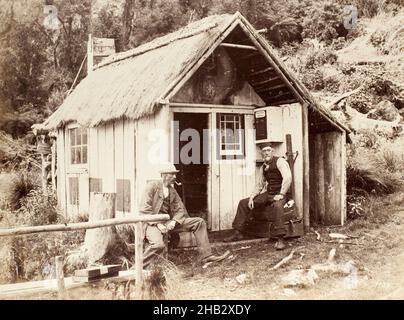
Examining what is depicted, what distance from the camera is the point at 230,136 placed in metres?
8.32

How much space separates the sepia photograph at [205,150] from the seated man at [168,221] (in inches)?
0.7

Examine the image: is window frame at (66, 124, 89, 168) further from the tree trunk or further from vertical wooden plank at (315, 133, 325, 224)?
vertical wooden plank at (315, 133, 325, 224)

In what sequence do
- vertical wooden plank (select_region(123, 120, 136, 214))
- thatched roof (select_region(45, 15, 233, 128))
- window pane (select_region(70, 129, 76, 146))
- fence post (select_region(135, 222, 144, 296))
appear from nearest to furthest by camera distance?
fence post (select_region(135, 222, 144, 296)), thatched roof (select_region(45, 15, 233, 128)), vertical wooden plank (select_region(123, 120, 136, 214)), window pane (select_region(70, 129, 76, 146))

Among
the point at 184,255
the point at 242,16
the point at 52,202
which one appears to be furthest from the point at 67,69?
the point at 184,255

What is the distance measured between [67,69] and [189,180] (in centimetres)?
312

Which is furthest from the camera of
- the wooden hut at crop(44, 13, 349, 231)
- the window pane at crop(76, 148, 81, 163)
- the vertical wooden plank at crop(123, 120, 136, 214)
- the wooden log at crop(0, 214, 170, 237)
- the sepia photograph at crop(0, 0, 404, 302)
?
the window pane at crop(76, 148, 81, 163)

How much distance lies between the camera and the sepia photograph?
654 centimetres

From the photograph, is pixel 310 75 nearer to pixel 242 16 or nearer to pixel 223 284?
pixel 242 16

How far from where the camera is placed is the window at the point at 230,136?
27.2 ft

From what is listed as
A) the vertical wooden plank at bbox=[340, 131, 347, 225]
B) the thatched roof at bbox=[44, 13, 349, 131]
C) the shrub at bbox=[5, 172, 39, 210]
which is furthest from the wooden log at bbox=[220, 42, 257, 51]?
the shrub at bbox=[5, 172, 39, 210]

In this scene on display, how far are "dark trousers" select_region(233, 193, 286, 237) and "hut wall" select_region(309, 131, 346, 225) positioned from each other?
1.02 m

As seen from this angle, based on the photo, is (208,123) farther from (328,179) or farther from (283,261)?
(283,261)

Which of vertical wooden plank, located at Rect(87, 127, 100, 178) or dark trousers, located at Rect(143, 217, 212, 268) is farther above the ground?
vertical wooden plank, located at Rect(87, 127, 100, 178)
